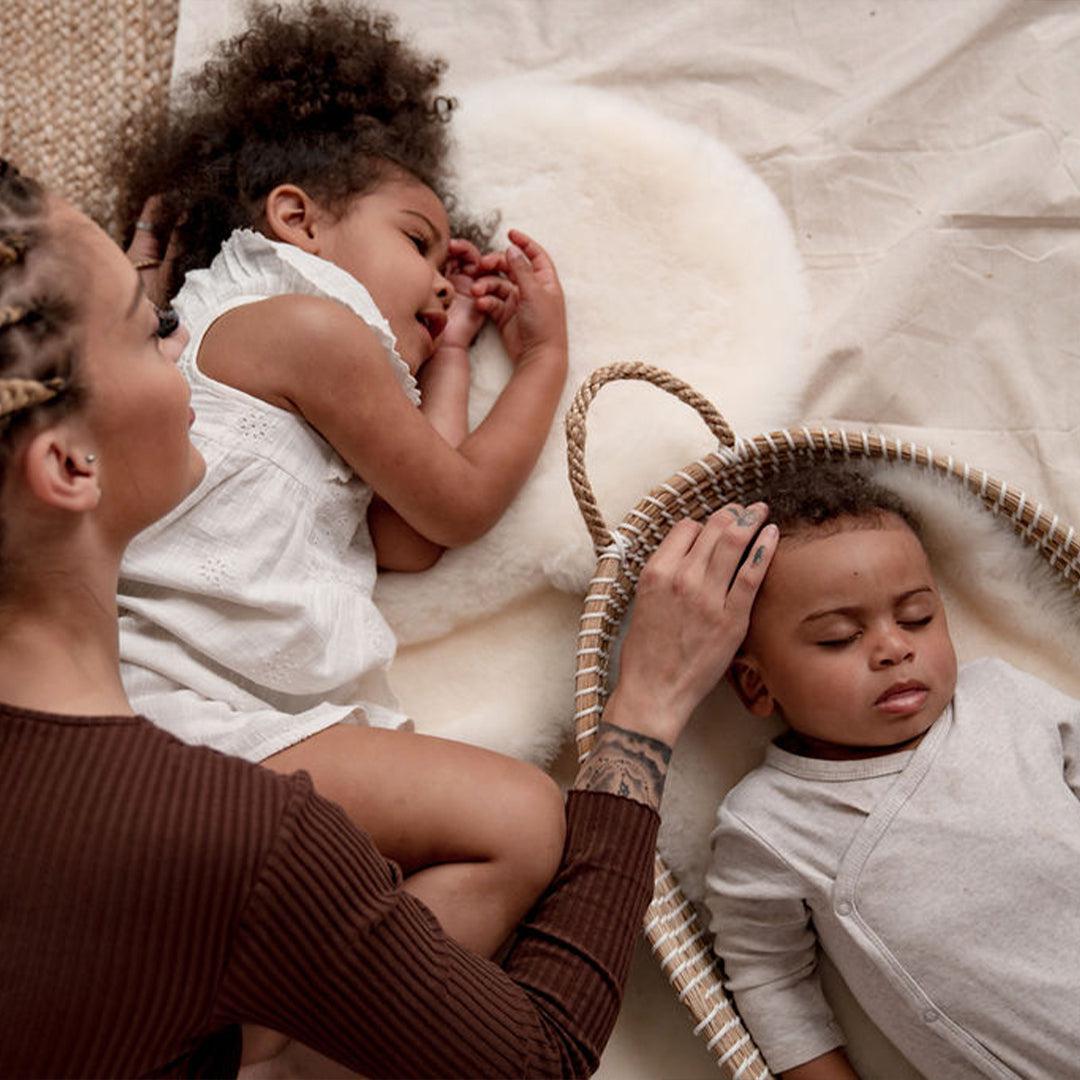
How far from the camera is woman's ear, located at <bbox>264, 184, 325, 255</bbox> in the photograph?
125 cm

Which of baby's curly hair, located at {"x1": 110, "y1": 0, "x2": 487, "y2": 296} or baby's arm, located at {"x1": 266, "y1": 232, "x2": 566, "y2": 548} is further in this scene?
baby's curly hair, located at {"x1": 110, "y1": 0, "x2": 487, "y2": 296}

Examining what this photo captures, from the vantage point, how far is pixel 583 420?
3.83 feet

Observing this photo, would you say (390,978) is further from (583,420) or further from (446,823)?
(583,420)

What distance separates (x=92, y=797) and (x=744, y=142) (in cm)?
112

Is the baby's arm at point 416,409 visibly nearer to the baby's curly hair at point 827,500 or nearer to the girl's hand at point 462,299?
the girl's hand at point 462,299

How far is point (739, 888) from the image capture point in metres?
1.12

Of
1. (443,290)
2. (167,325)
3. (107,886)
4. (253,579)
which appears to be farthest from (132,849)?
(443,290)

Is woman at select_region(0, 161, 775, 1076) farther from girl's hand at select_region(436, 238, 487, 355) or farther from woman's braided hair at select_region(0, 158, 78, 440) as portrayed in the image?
girl's hand at select_region(436, 238, 487, 355)

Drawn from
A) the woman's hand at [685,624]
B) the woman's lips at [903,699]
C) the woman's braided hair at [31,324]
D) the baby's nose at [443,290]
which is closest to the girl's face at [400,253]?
the baby's nose at [443,290]

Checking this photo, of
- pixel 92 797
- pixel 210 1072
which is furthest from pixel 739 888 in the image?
pixel 92 797

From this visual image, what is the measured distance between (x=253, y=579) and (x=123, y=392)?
0.32 m

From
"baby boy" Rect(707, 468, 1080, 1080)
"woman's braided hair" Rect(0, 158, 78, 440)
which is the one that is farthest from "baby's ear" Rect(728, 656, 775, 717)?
"woman's braided hair" Rect(0, 158, 78, 440)

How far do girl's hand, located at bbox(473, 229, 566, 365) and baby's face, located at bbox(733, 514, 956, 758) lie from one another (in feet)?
1.27

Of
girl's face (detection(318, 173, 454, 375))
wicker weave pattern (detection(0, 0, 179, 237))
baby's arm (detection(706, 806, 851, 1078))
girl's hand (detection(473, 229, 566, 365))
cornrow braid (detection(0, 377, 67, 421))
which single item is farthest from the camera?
wicker weave pattern (detection(0, 0, 179, 237))
